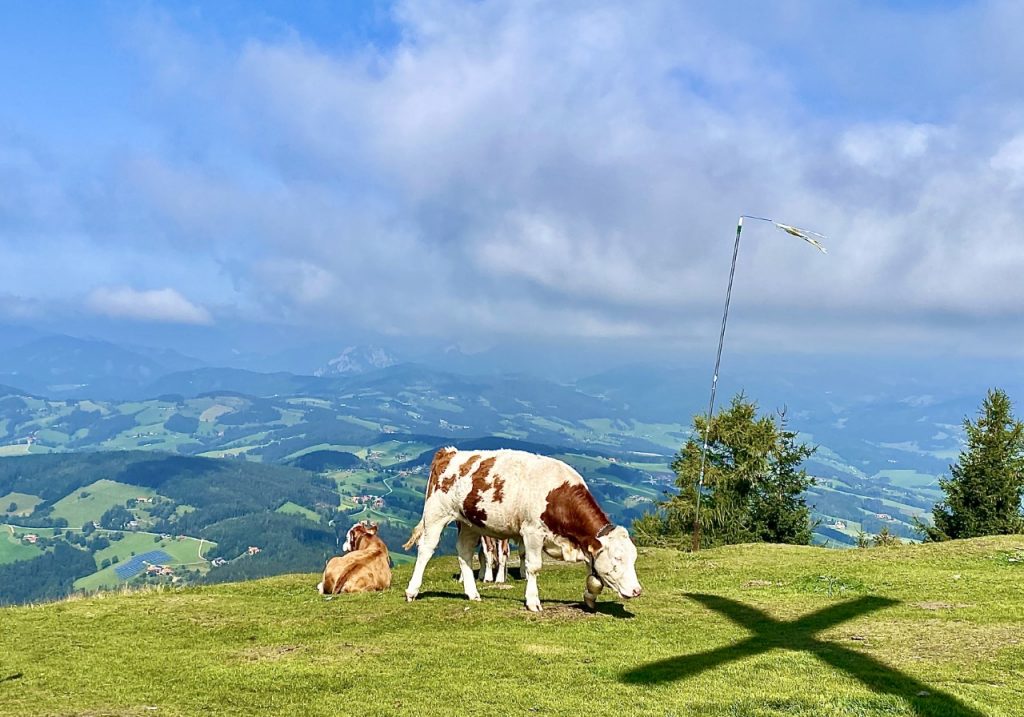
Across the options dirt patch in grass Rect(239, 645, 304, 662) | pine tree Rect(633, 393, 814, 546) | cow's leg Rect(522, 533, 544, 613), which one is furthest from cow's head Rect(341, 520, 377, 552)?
pine tree Rect(633, 393, 814, 546)

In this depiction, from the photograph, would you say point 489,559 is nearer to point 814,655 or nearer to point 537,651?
point 537,651

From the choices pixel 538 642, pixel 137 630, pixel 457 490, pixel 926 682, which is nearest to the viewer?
pixel 926 682

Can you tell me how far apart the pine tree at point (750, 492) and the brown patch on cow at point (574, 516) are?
34.8m

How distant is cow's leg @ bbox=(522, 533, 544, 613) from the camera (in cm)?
1317

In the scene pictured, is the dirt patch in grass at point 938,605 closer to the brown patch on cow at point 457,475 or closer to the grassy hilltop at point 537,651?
the grassy hilltop at point 537,651

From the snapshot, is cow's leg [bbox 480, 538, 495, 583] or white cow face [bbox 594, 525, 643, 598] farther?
cow's leg [bbox 480, 538, 495, 583]

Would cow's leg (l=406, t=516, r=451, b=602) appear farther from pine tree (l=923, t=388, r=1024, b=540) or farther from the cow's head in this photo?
pine tree (l=923, t=388, r=1024, b=540)

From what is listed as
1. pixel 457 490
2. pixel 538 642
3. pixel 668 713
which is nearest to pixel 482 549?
pixel 457 490

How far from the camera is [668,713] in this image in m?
7.58

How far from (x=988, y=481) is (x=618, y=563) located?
39.5 metres

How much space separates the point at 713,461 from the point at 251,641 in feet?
141

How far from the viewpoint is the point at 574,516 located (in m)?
13.2

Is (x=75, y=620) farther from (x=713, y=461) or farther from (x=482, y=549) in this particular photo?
(x=713, y=461)

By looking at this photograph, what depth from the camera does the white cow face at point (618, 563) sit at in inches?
494
